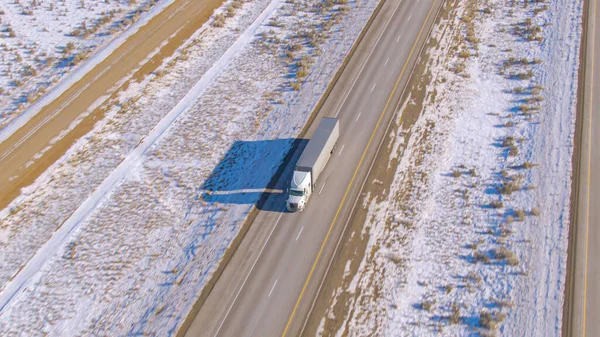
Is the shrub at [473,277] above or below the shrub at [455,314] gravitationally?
below

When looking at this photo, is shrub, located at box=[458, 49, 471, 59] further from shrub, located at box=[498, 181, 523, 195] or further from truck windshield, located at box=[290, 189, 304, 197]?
truck windshield, located at box=[290, 189, 304, 197]

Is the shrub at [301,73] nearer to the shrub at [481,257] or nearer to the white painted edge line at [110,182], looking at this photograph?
the white painted edge line at [110,182]

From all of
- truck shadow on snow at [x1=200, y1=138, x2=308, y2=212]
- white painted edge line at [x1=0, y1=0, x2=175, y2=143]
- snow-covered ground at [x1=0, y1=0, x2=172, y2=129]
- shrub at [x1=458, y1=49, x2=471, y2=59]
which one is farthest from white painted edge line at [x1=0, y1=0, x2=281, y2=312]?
shrub at [x1=458, y1=49, x2=471, y2=59]

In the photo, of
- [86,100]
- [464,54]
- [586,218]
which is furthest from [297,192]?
[464,54]

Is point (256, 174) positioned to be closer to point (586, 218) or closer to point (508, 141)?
point (508, 141)

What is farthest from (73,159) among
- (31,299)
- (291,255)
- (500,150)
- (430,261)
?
(500,150)

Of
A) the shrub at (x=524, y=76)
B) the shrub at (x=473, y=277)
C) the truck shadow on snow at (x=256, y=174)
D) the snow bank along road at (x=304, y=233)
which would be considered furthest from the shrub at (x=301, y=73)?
the shrub at (x=473, y=277)
